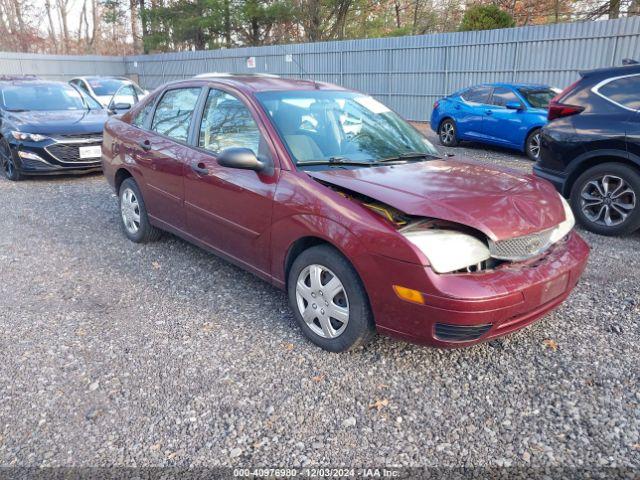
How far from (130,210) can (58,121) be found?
4100 millimetres

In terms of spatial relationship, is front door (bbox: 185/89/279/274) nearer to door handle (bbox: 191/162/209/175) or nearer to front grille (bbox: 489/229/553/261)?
door handle (bbox: 191/162/209/175)

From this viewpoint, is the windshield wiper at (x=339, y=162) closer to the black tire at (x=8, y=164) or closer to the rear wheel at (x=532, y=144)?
the black tire at (x=8, y=164)

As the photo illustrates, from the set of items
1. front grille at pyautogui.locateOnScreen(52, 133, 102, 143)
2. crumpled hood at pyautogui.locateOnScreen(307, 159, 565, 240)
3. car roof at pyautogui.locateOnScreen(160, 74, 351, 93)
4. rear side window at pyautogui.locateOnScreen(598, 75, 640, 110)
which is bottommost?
front grille at pyautogui.locateOnScreen(52, 133, 102, 143)

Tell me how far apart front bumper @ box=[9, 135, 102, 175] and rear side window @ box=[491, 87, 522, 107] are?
7.81 meters

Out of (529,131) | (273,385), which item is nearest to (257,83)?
(273,385)

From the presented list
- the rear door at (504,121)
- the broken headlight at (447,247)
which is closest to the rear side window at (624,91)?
the broken headlight at (447,247)

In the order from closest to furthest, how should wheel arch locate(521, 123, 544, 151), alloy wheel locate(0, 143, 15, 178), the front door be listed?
the front door → alloy wheel locate(0, 143, 15, 178) → wheel arch locate(521, 123, 544, 151)

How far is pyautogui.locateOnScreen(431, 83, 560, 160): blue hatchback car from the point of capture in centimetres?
994

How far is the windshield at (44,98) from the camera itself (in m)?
8.97

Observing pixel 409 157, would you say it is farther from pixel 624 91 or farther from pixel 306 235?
pixel 624 91

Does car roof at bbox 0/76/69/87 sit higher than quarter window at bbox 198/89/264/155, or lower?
higher

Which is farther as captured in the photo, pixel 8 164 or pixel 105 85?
pixel 105 85

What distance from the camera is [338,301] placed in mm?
3133

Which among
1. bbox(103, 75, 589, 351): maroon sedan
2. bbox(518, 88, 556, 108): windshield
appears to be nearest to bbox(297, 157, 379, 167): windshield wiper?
bbox(103, 75, 589, 351): maroon sedan
